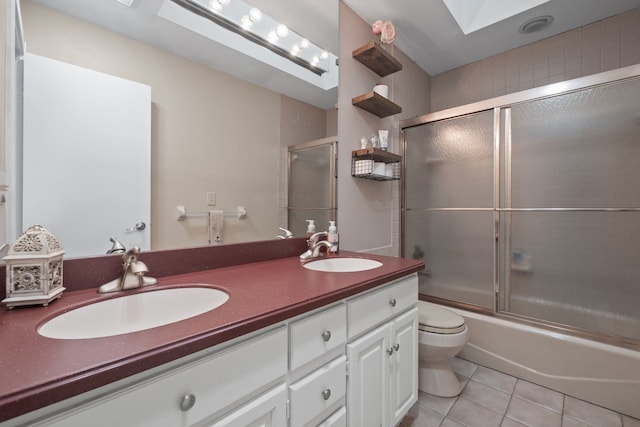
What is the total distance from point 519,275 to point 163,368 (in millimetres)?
2188

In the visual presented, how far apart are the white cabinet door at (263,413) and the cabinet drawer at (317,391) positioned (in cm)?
4

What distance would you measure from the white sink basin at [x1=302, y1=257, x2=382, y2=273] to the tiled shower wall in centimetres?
207

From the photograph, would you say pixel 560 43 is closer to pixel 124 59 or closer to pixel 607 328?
pixel 607 328

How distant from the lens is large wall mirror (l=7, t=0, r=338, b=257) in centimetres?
86

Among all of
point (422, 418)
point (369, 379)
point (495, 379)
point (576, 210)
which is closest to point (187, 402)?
point (369, 379)

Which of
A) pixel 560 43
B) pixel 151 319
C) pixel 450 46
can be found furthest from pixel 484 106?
pixel 151 319

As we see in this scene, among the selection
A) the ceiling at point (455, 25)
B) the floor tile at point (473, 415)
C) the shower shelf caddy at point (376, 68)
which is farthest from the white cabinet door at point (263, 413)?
the ceiling at point (455, 25)

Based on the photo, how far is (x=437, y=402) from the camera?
154cm

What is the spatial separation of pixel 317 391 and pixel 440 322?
1007 millimetres

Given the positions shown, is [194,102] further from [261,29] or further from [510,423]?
[510,423]

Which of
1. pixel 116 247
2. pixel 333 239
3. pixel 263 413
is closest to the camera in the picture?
pixel 263 413

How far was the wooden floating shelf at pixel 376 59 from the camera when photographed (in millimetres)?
1765

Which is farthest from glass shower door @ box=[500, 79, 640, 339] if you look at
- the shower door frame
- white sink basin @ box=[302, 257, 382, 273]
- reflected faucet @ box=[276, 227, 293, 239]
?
reflected faucet @ box=[276, 227, 293, 239]

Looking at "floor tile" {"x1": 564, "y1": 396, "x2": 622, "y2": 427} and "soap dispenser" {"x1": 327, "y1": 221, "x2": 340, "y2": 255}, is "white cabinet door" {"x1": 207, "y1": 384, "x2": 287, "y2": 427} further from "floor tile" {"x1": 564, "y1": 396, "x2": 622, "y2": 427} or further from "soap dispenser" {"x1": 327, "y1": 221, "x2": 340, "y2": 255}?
"floor tile" {"x1": 564, "y1": 396, "x2": 622, "y2": 427}
